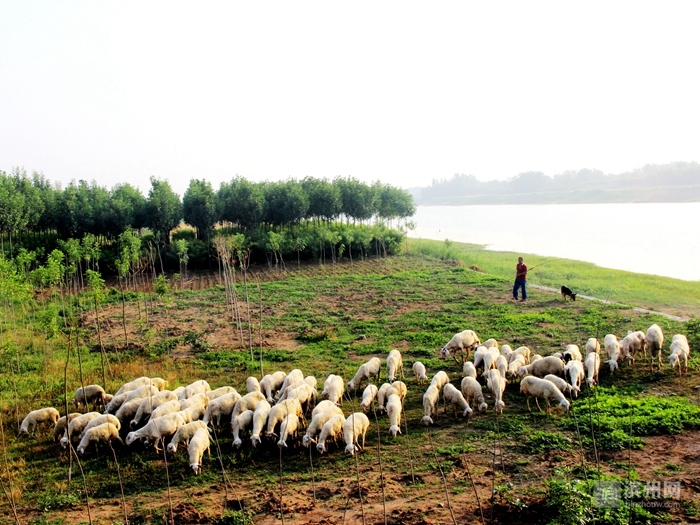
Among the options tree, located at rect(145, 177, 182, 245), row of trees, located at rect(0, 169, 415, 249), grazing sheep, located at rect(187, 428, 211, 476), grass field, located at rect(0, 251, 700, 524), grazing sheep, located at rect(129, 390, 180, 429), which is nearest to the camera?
grass field, located at rect(0, 251, 700, 524)

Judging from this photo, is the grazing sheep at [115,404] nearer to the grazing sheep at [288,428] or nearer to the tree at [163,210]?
the grazing sheep at [288,428]

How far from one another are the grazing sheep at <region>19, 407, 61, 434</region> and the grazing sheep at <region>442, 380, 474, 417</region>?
7988 millimetres

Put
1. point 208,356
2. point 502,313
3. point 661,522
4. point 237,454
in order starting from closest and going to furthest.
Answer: point 661,522 → point 237,454 → point 208,356 → point 502,313

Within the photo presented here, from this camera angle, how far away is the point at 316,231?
124ft

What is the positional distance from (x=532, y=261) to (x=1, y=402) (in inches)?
1369

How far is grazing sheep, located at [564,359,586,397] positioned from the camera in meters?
10.9

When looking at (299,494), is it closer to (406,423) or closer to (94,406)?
(406,423)

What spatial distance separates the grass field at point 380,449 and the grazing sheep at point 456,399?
0.25m

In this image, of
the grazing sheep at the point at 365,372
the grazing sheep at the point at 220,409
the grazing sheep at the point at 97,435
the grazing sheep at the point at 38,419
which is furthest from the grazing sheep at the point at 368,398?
the grazing sheep at the point at 38,419

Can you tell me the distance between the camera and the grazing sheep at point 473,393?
412 inches

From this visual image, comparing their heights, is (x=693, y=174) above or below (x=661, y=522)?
above

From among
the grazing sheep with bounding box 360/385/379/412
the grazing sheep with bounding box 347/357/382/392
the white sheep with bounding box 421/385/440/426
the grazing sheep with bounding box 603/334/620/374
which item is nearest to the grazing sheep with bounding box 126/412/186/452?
the grazing sheep with bounding box 360/385/379/412

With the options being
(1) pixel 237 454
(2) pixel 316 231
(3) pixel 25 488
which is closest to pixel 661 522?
(1) pixel 237 454

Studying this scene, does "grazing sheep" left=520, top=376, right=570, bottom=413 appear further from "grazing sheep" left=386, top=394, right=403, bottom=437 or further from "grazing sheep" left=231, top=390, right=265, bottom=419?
"grazing sheep" left=231, top=390, right=265, bottom=419
